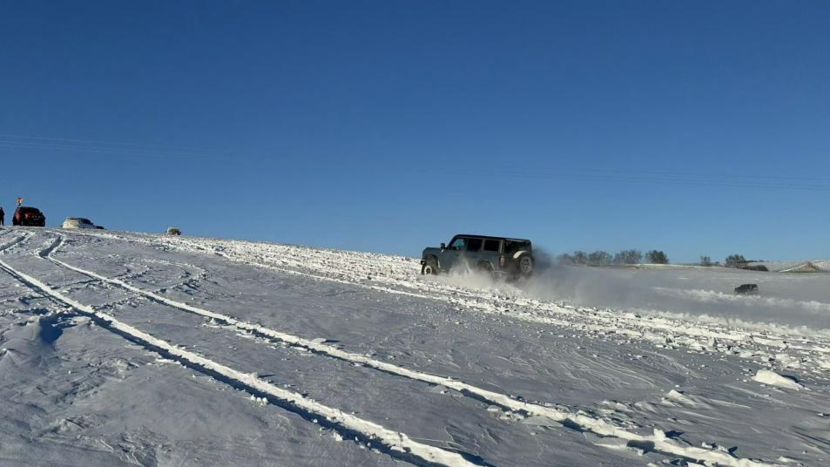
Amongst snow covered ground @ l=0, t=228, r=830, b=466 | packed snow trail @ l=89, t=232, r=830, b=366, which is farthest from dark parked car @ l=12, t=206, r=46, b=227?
snow covered ground @ l=0, t=228, r=830, b=466

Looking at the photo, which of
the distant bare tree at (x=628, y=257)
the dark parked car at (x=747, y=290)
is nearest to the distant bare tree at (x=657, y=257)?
the distant bare tree at (x=628, y=257)

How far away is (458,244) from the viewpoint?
2209cm

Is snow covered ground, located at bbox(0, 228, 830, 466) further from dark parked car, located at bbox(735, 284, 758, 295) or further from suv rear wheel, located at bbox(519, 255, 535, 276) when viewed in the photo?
dark parked car, located at bbox(735, 284, 758, 295)

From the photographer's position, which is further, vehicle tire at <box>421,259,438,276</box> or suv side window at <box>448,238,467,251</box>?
vehicle tire at <box>421,259,438,276</box>

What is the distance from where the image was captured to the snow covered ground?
5129 millimetres

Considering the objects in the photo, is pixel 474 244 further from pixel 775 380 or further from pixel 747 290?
pixel 775 380

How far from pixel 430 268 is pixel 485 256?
8.50 feet

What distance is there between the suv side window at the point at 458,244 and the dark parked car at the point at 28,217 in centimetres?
3401

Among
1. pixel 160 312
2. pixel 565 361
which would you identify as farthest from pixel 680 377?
pixel 160 312

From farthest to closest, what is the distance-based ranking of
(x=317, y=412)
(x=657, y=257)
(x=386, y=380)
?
1. (x=657, y=257)
2. (x=386, y=380)
3. (x=317, y=412)

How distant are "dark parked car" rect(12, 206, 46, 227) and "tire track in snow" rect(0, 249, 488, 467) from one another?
39.6m

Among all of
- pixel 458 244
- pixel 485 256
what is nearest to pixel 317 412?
pixel 485 256

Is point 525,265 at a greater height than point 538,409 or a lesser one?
greater

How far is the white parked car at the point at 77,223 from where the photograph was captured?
4541cm
